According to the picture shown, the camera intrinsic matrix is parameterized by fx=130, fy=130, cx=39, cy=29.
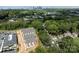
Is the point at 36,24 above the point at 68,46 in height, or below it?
above

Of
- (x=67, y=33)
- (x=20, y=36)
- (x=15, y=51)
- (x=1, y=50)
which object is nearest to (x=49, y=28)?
(x=67, y=33)

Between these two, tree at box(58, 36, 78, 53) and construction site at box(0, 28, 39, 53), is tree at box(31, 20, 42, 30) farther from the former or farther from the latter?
tree at box(58, 36, 78, 53)

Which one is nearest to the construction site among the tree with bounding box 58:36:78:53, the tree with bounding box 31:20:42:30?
the tree with bounding box 31:20:42:30

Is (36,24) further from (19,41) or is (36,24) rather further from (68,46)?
(68,46)

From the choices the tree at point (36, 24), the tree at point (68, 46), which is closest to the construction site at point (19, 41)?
the tree at point (36, 24)

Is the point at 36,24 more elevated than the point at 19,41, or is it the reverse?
the point at 36,24

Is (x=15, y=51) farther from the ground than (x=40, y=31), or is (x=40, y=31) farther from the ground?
(x=40, y=31)

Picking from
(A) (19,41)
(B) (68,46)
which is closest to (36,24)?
(A) (19,41)

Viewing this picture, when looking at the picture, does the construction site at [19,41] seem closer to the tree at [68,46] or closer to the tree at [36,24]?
the tree at [36,24]

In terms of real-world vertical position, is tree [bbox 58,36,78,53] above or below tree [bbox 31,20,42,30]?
below
